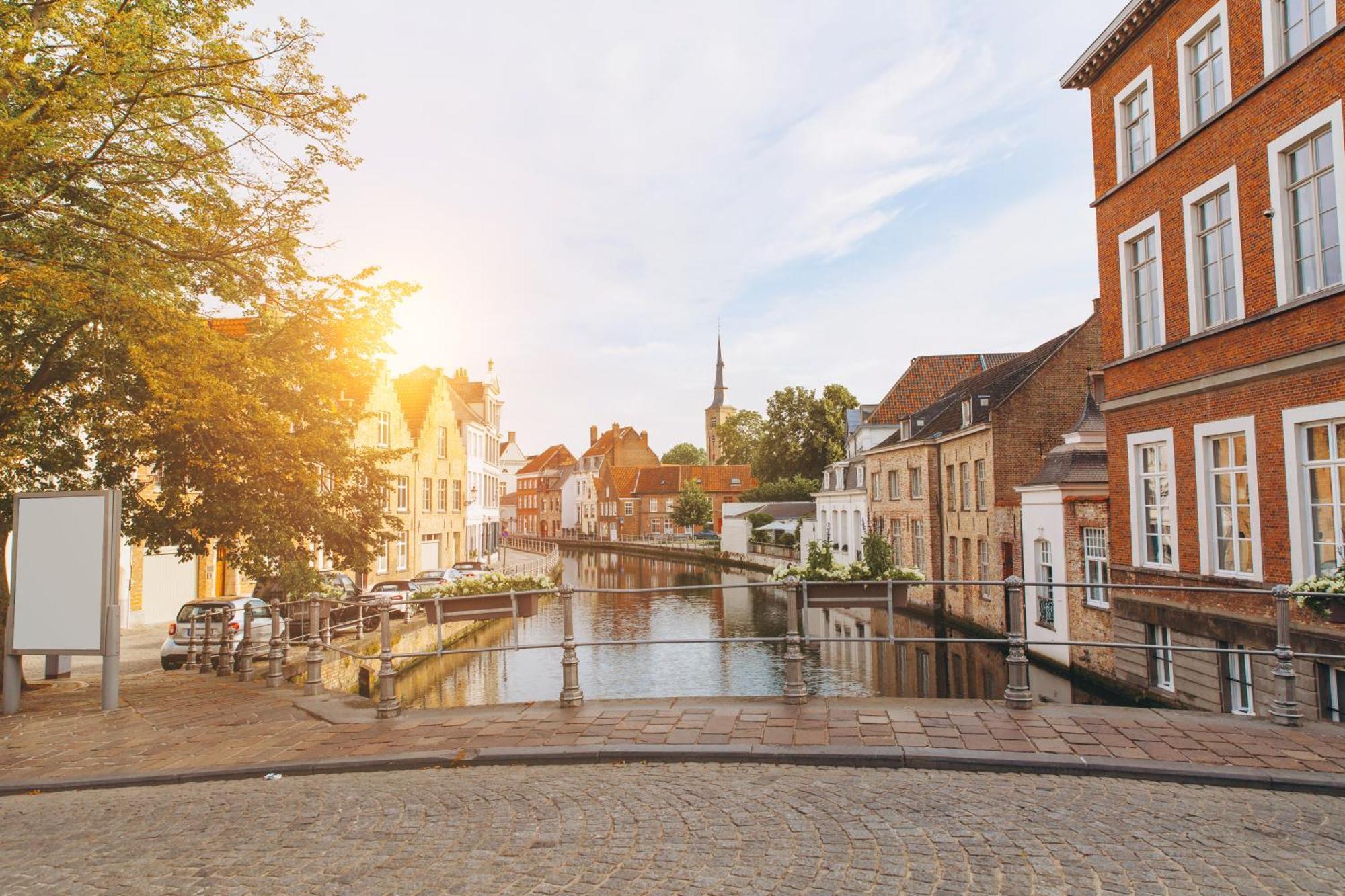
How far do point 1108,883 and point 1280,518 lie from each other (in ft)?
29.8

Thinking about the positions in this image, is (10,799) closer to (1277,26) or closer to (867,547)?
(1277,26)

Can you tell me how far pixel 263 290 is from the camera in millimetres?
11078

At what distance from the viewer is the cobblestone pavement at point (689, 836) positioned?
424 cm

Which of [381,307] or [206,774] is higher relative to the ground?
[381,307]

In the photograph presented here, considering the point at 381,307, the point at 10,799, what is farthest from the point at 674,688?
the point at 10,799

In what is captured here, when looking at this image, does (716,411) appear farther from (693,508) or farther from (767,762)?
(767,762)

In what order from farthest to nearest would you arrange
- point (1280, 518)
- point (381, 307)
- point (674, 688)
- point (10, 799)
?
point (674, 688) → point (381, 307) → point (1280, 518) → point (10, 799)

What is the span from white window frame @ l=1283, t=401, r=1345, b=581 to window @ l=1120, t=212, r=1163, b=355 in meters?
3.57

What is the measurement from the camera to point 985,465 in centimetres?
2575

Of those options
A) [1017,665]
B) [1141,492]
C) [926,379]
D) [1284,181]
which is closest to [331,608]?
[1017,665]

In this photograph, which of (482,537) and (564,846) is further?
(482,537)

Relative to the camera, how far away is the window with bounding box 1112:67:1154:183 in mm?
14256

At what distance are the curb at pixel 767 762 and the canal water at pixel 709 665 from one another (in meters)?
3.64

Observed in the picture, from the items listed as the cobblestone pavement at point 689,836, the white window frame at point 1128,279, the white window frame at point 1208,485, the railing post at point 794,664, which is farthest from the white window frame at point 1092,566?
the cobblestone pavement at point 689,836
